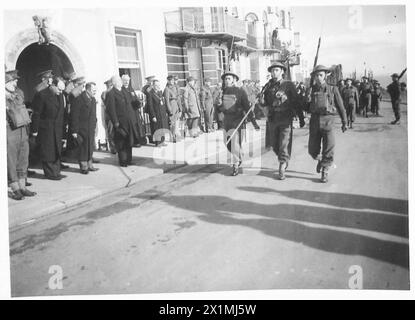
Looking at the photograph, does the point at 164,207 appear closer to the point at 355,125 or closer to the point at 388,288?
the point at 388,288

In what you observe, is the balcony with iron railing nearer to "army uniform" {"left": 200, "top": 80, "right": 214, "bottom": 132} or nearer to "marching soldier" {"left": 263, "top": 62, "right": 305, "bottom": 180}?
"army uniform" {"left": 200, "top": 80, "right": 214, "bottom": 132}

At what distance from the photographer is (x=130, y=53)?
31.1ft

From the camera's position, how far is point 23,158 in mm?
5289

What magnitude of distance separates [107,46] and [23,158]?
4.29 metres

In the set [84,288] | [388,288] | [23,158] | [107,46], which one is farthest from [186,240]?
[107,46]

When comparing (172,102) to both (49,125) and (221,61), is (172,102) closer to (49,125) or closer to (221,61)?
(49,125)

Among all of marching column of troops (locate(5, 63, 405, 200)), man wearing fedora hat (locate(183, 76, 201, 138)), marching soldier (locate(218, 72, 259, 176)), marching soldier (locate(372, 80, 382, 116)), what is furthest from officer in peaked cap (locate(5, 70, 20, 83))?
marching soldier (locate(372, 80, 382, 116))

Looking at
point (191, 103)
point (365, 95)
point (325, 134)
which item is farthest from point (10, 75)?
point (365, 95)

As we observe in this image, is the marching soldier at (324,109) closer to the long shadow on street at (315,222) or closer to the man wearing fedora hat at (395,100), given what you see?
the long shadow on street at (315,222)

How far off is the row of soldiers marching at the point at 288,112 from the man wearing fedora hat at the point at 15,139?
3.29 m

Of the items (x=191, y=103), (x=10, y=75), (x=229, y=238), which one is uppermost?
(x=10, y=75)

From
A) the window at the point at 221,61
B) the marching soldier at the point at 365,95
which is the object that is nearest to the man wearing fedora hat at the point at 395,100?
the marching soldier at the point at 365,95

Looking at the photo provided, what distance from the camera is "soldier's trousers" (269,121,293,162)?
5.87m

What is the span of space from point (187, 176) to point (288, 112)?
2109mm
